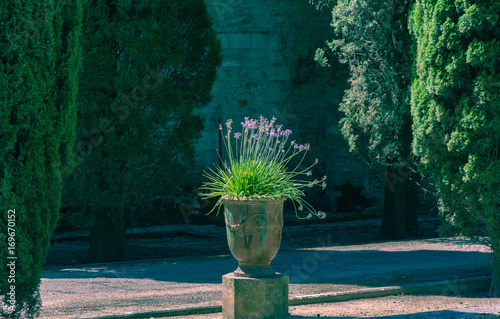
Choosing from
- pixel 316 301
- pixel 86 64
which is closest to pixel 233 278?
pixel 316 301

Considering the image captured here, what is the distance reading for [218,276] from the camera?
27.2ft

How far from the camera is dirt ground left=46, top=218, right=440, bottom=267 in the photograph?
10203 mm

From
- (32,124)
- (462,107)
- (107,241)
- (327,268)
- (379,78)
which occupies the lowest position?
(327,268)

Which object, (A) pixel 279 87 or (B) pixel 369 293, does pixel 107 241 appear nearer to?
(B) pixel 369 293

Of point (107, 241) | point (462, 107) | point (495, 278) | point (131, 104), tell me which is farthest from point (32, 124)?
point (495, 278)

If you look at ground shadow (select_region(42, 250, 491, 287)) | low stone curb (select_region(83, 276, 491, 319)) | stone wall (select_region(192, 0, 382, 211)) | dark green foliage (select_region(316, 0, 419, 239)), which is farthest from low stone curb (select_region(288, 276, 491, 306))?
stone wall (select_region(192, 0, 382, 211))

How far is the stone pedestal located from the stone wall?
6.65 m

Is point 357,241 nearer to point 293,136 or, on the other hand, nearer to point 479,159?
point 293,136

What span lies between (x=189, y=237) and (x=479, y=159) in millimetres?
5716

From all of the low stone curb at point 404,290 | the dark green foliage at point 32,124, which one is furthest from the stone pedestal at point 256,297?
the dark green foliage at point 32,124

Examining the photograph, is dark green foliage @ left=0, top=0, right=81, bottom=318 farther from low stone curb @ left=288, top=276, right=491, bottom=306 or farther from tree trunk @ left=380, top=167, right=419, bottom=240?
tree trunk @ left=380, top=167, right=419, bottom=240

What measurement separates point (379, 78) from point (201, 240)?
3724 millimetres

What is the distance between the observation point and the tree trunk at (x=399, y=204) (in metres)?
10.8

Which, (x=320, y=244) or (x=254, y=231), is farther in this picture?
(x=320, y=244)
